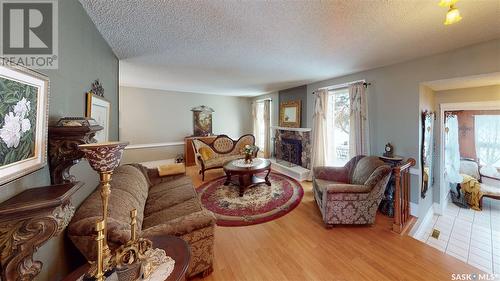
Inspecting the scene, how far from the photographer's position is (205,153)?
479 cm

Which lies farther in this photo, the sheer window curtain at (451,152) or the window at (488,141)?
the window at (488,141)

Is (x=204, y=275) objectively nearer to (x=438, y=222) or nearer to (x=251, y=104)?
(x=438, y=222)

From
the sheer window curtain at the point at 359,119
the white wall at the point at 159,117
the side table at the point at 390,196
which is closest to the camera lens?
the side table at the point at 390,196

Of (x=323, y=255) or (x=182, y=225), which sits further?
(x=323, y=255)

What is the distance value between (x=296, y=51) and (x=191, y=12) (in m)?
1.39

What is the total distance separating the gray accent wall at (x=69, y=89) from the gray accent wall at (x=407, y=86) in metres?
3.90

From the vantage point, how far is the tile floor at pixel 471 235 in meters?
2.20

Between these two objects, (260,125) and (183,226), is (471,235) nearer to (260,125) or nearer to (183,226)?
(183,226)

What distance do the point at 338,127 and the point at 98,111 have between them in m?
4.08

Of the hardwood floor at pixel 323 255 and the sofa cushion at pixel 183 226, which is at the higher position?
A: the sofa cushion at pixel 183 226

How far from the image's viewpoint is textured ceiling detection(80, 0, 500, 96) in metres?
1.40

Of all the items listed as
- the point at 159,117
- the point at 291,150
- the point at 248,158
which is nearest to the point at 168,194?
the point at 248,158

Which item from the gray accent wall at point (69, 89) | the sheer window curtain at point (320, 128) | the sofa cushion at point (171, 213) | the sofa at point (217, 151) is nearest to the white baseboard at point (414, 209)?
the sheer window curtain at point (320, 128)

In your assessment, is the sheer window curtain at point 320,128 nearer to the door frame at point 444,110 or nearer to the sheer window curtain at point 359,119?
the sheer window curtain at point 359,119
